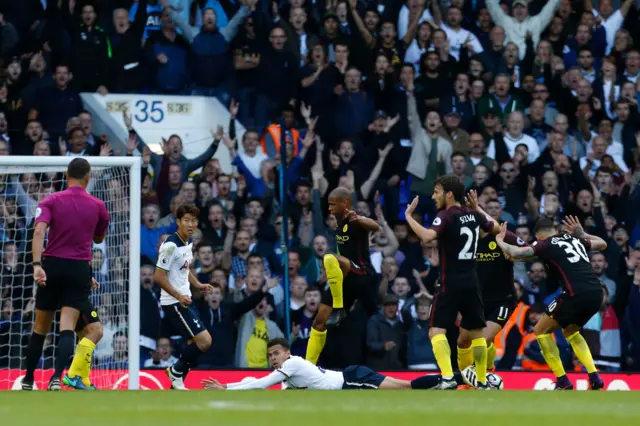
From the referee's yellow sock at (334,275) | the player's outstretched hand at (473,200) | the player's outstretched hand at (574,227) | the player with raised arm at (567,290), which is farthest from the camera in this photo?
the referee's yellow sock at (334,275)

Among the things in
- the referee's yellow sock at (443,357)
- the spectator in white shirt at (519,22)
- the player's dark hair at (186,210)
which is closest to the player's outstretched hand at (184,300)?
the player's dark hair at (186,210)

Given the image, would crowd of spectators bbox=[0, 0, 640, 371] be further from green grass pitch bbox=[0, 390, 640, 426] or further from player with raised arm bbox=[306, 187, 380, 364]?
green grass pitch bbox=[0, 390, 640, 426]

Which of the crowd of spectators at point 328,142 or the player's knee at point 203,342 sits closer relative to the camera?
the player's knee at point 203,342

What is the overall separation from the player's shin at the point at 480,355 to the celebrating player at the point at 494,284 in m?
1.28

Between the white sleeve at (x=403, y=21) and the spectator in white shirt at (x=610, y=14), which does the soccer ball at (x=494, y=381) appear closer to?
the white sleeve at (x=403, y=21)

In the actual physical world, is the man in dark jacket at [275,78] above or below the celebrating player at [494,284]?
above

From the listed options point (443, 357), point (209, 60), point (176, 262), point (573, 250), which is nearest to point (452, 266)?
point (443, 357)

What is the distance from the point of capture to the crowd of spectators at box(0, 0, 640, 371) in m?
14.6

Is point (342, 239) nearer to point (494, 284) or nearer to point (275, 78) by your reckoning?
point (494, 284)

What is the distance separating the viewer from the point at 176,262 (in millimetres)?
11781

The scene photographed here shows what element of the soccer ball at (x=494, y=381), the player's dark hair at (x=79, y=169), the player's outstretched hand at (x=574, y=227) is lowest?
the soccer ball at (x=494, y=381)

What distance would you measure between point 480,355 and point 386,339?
136 inches

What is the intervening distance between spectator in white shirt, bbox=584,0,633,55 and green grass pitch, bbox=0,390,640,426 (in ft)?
34.5

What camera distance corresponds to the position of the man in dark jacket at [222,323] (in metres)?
14.5
